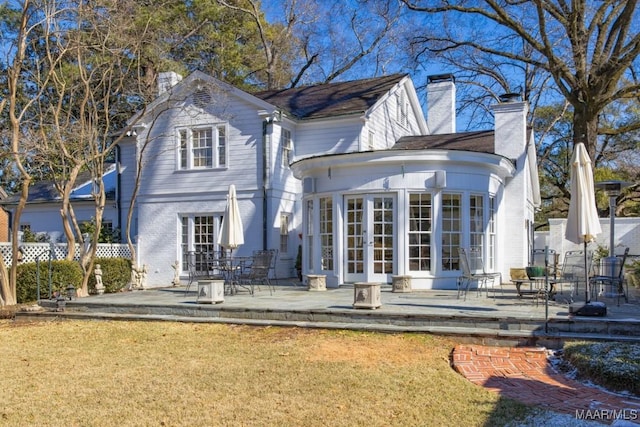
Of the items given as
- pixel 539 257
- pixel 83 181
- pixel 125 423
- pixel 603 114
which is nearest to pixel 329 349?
pixel 125 423

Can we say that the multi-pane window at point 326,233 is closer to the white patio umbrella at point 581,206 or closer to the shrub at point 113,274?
the white patio umbrella at point 581,206

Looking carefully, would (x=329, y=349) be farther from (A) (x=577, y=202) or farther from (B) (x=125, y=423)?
(A) (x=577, y=202)

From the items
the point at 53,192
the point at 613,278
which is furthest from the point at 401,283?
the point at 53,192

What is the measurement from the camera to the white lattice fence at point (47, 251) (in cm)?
1489

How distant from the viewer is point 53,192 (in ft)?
75.0

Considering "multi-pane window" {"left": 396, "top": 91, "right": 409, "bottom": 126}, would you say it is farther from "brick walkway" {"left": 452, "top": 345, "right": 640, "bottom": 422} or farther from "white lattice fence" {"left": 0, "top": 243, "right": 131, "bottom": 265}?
"brick walkway" {"left": 452, "top": 345, "right": 640, "bottom": 422}

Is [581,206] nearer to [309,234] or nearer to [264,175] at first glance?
[309,234]

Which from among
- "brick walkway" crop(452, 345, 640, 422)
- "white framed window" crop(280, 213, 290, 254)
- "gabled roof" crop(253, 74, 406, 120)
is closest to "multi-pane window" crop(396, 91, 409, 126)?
"gabled roof" crop(253, 74, 406, 120)

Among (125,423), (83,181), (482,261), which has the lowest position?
(125,423)

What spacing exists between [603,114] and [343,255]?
23684mm

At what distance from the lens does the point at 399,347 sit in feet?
25.1

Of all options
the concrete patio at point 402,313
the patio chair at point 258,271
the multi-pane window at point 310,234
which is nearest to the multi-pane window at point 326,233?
the multi-pane window at point 310,234

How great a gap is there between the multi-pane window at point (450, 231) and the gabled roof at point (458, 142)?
437 cm
